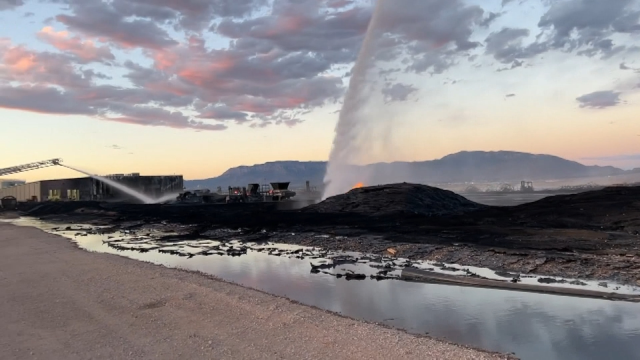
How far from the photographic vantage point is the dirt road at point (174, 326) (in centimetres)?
855

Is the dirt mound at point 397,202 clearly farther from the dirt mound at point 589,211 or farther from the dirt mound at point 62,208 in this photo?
the dirt mound at point 62,208

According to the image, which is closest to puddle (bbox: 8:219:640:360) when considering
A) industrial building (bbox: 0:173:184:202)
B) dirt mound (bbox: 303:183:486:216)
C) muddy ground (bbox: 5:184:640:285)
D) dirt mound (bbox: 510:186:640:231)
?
muddy ground (bbox: 5:184:640:285)

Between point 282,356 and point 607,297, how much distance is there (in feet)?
31.3

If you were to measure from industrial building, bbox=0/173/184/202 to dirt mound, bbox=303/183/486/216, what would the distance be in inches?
2548

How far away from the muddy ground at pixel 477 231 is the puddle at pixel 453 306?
1796 millimetres

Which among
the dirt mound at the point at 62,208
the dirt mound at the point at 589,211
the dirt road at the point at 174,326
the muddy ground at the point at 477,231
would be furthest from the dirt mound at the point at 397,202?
the dirt mound at the point at 62,208

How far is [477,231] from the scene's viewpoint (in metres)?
26.5

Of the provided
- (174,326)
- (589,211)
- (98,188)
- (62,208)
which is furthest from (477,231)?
(98,188)

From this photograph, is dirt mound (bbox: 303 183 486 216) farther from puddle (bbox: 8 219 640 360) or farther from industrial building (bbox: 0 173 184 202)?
industrial building (bbox: 0 173 184 202)

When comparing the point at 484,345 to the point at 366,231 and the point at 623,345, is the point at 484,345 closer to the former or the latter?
the point at 623,345

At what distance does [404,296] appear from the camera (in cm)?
1387

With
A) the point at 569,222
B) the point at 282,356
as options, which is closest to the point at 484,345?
the point at 282,356

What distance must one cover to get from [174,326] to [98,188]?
98131 mm

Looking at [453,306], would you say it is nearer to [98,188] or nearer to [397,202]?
[397,202]
